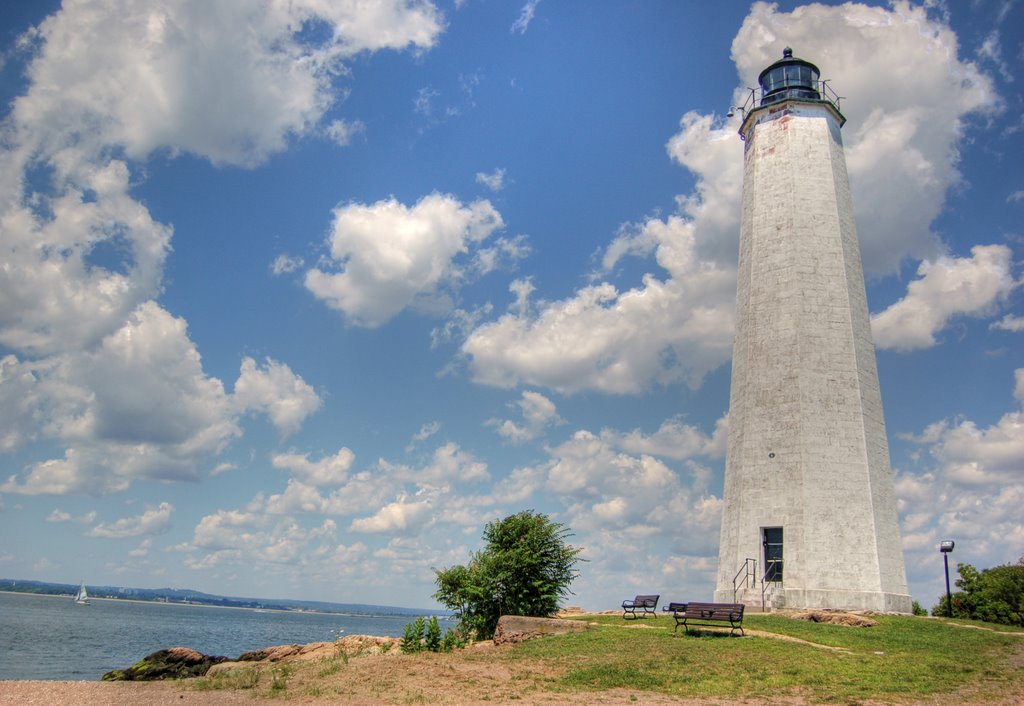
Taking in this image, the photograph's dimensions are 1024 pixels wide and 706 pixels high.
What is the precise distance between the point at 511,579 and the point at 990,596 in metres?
20.1

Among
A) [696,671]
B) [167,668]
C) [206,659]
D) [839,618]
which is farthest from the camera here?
[206,659]

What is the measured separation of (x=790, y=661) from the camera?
15.4 meters

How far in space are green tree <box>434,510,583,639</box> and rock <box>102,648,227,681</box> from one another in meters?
10.2

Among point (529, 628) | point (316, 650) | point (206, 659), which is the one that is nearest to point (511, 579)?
point (529, 628)

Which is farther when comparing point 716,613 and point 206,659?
point 206,659

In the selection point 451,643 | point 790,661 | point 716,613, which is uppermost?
point 716,613

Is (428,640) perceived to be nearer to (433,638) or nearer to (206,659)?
(433,638)

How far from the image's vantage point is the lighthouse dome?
31.5 metres

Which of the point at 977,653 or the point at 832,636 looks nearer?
the point at 977,653

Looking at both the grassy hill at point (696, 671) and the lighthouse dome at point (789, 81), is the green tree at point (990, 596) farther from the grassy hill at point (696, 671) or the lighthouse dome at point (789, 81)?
the lighthouse dome at point (789, 81)

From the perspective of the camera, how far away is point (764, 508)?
26.3 metres

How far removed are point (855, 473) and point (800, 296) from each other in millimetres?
7041

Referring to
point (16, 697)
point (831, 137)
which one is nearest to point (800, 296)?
point (831, 137)

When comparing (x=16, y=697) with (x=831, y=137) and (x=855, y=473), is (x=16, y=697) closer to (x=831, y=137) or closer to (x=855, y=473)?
(x=855, y=473)
